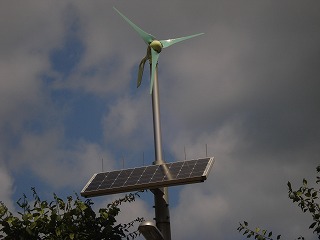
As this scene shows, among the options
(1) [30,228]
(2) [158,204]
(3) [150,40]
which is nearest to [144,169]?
(2) [158,204]

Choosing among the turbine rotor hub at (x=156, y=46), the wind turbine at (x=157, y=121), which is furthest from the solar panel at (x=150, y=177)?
the turbine rotor hub at (x=156, y=46)

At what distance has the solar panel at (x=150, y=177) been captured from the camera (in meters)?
23.1

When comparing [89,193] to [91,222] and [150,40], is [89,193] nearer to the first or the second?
[91,222]

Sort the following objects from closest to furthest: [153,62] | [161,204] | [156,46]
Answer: [161,204], [153,62], [156,46]

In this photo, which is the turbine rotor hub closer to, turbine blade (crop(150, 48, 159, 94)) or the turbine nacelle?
the turbine nacelle

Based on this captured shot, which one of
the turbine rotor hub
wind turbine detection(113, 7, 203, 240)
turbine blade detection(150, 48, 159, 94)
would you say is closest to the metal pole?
wind turbine detection(113, 7, 203, 240)

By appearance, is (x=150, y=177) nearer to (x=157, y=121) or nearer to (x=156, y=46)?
(x=157, y=121)

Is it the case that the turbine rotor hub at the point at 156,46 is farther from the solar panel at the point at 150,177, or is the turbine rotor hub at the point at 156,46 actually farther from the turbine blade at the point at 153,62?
the solar panel at the point at 150,177

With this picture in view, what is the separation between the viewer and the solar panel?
23141 mm

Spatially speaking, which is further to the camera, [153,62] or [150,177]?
[153,62]

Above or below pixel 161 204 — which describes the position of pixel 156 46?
above

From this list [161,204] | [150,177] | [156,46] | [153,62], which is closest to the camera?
[150,177]

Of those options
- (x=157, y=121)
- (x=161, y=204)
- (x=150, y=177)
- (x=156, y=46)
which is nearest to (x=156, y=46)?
(x=156, y=46)

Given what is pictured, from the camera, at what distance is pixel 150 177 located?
24.1m
